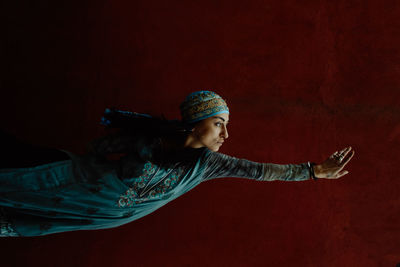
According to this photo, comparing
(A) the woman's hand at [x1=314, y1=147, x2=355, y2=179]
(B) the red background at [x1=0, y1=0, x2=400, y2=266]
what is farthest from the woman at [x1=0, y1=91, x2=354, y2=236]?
(B) the red background at [x1=0, y1=0, x2=400, y2=266]

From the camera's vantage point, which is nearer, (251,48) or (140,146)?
(140,146)

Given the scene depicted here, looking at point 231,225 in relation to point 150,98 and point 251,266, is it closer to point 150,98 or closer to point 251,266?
point 251,266

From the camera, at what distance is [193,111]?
104 cm

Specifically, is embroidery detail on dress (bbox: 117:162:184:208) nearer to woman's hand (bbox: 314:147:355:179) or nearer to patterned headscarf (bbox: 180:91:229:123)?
patterned headscarf (bbox: 180:91:229:123)

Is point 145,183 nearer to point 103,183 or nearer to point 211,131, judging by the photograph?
point 103,183

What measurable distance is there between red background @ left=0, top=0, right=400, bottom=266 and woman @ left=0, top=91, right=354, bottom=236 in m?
0.32

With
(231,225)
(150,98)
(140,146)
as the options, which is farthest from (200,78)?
(231,225)

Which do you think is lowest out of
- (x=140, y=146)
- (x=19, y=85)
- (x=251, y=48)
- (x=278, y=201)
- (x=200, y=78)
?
(x=278, y=201)

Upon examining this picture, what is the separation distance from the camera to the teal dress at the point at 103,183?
1.01 m

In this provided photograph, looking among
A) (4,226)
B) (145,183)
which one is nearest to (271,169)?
(145,183)

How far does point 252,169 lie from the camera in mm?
1085

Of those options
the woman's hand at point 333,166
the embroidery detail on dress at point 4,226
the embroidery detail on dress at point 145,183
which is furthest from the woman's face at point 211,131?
the embroidery detail on dress at point 4,226

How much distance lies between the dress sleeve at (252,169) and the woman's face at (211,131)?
5 centimetres

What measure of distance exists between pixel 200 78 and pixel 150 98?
0.84 feet
